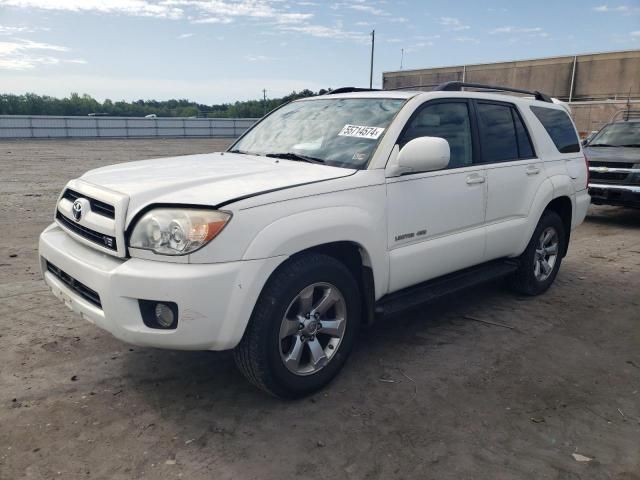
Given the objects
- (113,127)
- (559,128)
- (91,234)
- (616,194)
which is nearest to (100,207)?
(91,234)

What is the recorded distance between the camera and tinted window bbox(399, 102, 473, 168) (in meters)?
3.80

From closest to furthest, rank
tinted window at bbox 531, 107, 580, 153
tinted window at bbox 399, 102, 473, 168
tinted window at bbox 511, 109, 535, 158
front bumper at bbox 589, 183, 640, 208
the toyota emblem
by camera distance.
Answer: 1. the toyota emblem
2. tinted window at bbox 399, 102, 473, 168
3. tinted window at bbox 511, 109, 535, 158
4. tinted window at bbox 531, 107, 580, 153
5. front bumper at bbox 589, 183, 640, 208

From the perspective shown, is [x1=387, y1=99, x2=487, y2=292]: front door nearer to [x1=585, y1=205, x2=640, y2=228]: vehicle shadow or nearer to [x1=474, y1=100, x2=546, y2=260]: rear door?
[x1=474, y1=100, x2=546, y2=260]: rear door

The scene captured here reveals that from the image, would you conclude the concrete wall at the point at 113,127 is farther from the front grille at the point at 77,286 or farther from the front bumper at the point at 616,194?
the front grille at the point at 77,286

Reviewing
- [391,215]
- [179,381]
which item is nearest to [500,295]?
[391,215]

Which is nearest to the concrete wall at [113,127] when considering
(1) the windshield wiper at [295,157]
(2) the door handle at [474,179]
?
(1) the windshield wiper at [295,157]

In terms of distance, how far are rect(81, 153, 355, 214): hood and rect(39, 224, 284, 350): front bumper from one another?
33 cm

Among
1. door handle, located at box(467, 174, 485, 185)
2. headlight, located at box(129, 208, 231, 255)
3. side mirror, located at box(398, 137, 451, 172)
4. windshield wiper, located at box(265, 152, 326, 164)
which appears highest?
side mirror, located at box(398, 137, 451, 172)

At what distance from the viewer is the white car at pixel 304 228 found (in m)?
2.74

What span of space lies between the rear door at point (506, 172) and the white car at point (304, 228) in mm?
17

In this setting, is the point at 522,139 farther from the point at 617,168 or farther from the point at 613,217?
the point at 613,217

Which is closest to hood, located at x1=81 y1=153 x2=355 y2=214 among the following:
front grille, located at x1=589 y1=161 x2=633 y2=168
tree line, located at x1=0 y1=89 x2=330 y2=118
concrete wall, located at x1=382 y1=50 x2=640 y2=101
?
front grille, located at x1=589 y1=161 x2=633 y2=168

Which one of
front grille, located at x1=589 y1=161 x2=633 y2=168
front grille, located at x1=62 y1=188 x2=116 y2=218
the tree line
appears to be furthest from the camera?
the tree line

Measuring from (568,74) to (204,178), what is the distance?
38484mm
